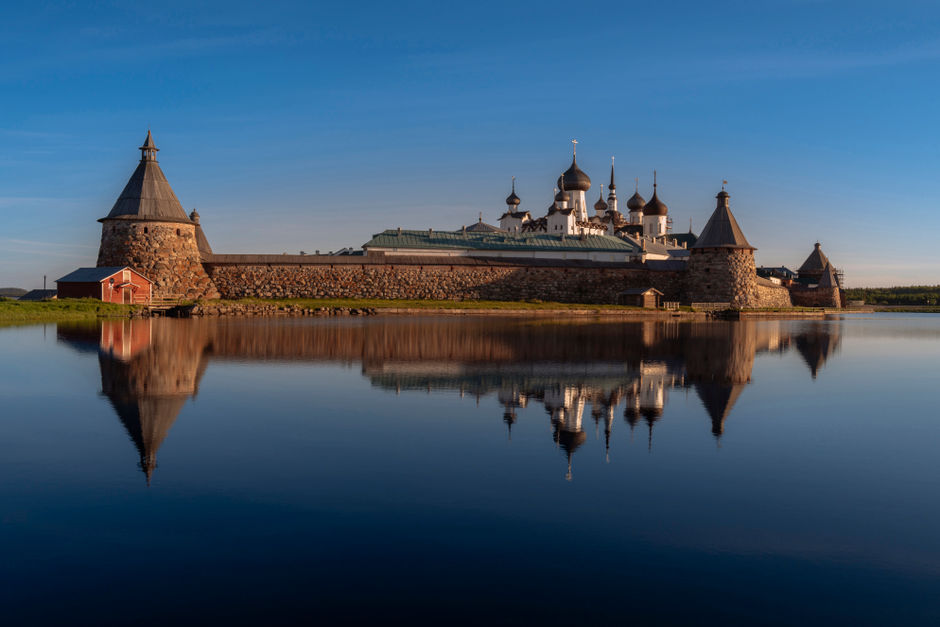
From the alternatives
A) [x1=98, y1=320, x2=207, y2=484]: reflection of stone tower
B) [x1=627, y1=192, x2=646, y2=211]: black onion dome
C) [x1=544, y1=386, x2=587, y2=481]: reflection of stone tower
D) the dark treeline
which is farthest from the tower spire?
the dark treeline

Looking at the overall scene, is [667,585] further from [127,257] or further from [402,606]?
[127,257]

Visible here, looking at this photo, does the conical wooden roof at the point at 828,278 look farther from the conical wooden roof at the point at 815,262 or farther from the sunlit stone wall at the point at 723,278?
the sunlit stone wall at the point at 723,278

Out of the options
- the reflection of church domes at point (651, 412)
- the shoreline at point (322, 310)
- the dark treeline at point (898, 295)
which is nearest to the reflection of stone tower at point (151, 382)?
the reflection of church domes at point (651, 412)

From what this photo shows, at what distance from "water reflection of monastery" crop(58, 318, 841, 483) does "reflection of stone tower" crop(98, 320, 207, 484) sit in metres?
0.02

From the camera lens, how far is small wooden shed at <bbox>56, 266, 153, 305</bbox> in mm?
32719

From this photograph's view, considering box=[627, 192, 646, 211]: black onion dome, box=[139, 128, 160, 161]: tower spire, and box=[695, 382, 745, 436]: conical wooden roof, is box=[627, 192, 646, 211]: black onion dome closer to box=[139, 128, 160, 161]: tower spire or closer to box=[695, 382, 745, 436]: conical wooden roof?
box=[139, 128, 160, 161]: tower spire

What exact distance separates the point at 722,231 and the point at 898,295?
55321mm

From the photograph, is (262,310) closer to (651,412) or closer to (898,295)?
(651,412)

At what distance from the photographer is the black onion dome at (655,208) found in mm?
66250

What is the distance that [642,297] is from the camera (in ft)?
139

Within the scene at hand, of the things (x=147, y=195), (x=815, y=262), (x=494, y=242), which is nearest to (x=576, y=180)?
(x=494, y=242)

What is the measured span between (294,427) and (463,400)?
8.24ft

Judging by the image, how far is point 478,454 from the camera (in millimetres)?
6355

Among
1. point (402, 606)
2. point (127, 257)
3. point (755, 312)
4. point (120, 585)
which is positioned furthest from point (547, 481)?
point (755, 312)
